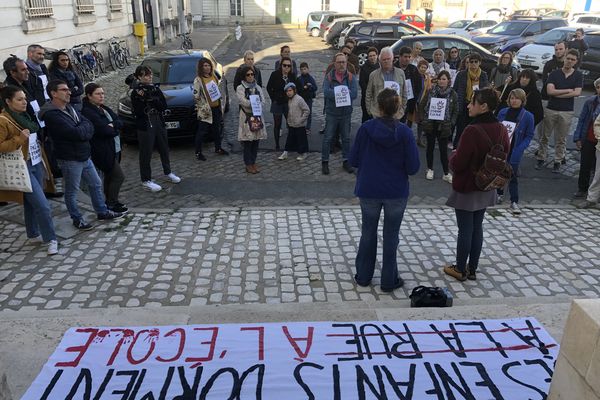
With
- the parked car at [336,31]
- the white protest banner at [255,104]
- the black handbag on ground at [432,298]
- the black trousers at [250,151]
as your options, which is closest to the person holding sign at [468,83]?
the white protest banner at [255,104]

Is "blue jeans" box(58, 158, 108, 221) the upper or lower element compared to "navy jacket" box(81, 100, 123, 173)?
lower

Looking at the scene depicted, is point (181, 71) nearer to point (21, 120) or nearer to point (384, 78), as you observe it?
point (384, 78)

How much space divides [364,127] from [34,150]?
3.61 m

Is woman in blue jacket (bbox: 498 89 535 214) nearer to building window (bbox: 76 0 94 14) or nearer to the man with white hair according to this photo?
the man with white hair

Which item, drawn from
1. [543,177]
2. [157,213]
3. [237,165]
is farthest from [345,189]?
[543,177]

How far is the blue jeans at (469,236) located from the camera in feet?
15.7

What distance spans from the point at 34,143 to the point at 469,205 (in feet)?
15.0

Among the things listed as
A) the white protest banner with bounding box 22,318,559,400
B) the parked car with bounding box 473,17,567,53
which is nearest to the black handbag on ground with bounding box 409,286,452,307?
the white protest banner with bounding box 22,318,559,400

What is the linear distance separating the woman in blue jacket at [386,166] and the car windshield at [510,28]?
1919 centimetres

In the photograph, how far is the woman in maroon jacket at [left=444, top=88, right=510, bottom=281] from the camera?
447 cm

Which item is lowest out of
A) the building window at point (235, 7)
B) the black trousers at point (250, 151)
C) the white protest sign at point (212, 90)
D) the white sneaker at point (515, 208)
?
the white sneaker at point (515, 208)

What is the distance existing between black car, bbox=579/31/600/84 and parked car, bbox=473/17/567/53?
3.95 m

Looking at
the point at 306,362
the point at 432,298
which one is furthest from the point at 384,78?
the point at 306,362

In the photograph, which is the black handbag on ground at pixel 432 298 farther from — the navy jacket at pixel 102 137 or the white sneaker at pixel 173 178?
the white sneaker at pixel 173 178
